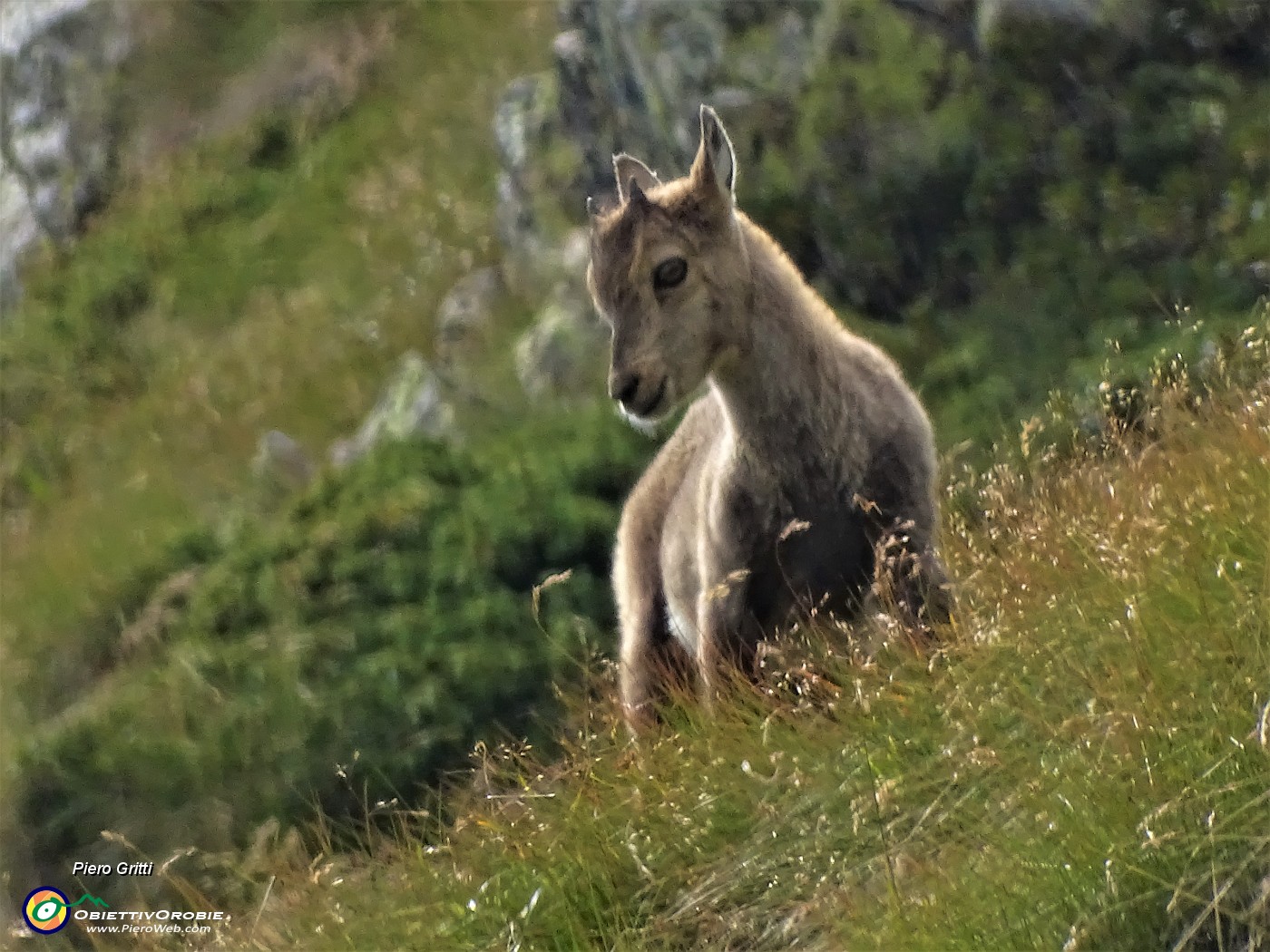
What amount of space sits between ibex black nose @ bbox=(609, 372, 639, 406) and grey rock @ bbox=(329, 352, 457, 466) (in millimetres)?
5577

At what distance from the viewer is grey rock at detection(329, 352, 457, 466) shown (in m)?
12.4

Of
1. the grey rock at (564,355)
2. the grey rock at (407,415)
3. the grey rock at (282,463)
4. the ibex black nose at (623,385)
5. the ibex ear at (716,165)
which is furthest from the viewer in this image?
the grey rock at (282,463)

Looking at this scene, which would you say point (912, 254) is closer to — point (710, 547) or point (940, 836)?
point (710, 547)

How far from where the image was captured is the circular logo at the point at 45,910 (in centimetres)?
814

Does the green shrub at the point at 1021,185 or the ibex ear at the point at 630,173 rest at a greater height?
the ibex ear at the point at 630,173

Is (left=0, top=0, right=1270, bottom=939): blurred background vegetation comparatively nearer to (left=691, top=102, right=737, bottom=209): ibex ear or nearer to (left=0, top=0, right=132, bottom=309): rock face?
(left=691, top=102, right=737, bottom=209): ibex ear

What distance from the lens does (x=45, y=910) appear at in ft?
27.6

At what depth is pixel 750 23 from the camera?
11.3 metres

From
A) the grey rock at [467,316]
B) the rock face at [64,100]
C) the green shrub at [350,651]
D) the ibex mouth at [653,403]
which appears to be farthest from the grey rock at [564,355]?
the rock face at [64,100]

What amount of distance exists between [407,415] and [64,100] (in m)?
12.2

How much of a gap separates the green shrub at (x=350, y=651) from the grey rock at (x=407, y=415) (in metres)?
1.00

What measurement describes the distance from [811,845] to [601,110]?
945cm

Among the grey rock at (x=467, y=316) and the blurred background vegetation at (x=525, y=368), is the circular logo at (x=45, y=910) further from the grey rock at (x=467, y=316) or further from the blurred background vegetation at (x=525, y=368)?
the grey rock at (x=467, y=316)

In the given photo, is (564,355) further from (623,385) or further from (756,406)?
(623,385)
